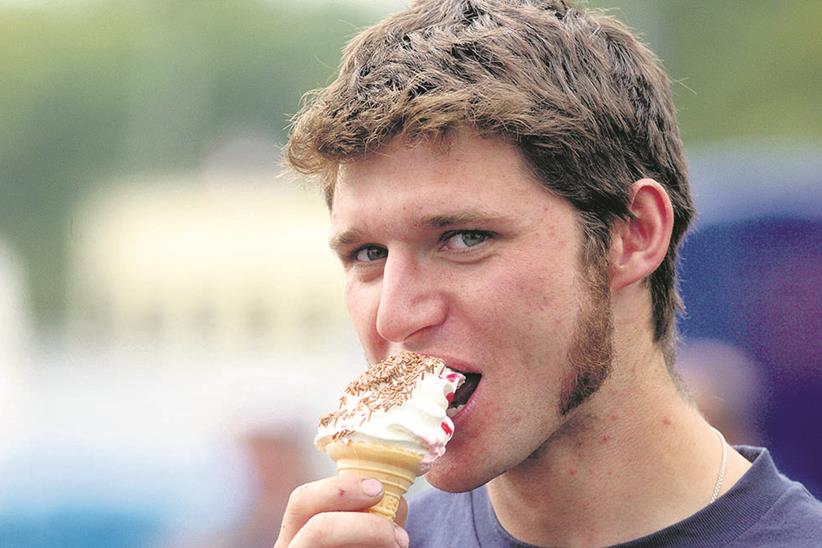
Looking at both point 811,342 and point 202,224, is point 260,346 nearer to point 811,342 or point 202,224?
point 202,224

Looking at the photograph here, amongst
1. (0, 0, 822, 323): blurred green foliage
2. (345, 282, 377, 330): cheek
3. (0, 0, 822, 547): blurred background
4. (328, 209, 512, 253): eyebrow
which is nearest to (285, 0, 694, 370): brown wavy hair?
(328, 209, 512, 253): eyebrow

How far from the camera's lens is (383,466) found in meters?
2.99

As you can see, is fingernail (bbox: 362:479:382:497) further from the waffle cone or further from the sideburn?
the sideburn

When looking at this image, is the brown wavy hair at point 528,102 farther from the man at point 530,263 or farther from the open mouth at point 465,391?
the open mouth at point 465,391

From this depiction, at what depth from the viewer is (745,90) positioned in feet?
86.8

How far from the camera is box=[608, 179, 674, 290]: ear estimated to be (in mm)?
3381

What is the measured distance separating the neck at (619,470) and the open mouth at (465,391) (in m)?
0.30

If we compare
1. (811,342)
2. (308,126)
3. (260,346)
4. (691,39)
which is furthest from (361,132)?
(691,39)

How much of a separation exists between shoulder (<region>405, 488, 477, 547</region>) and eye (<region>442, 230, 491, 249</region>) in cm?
90

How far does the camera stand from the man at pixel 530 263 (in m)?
3.15

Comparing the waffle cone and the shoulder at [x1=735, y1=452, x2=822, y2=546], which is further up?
the waffle cone

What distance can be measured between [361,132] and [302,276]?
80.7 ft

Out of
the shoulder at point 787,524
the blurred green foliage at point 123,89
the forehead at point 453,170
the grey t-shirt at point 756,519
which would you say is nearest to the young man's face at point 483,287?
the forehead at point 453,170

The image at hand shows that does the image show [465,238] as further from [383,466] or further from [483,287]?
[383,466]
